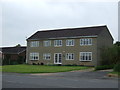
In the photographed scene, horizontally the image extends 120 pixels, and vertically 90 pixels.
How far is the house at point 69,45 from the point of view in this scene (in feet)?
159

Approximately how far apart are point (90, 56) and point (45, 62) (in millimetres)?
10698

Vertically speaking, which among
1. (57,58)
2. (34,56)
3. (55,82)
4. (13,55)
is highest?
(13,55)

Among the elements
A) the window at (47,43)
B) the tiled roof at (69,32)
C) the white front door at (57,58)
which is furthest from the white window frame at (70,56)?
the window at (47,43)

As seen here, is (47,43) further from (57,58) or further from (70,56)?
(70,56)

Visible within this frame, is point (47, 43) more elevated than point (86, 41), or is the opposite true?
point (86, 41)

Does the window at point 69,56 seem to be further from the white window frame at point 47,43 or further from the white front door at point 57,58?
the white window frame at point 47,43

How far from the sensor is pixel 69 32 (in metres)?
53.9

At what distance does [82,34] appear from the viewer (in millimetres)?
50219

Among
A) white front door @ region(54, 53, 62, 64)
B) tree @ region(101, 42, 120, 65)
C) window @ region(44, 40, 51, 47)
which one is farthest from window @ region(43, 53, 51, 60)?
tree @ region(101, 42, 120, 65)

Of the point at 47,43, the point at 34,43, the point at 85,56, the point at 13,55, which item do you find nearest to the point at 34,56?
the point at 34,43

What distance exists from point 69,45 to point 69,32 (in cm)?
359

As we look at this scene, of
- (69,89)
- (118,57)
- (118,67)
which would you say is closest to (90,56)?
(118,57)

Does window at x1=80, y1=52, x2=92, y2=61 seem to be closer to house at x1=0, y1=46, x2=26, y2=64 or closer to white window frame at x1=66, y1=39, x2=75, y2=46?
white window frame at x1=66, y1=39, x2=75, y2=46

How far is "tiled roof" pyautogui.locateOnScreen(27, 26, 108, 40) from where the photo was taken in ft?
164
